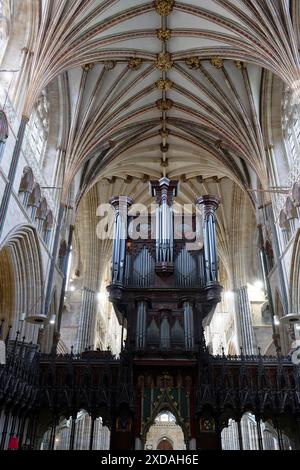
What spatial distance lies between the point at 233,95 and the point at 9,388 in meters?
15.3

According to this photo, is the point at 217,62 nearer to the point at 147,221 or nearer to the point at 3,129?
the point at 147,221

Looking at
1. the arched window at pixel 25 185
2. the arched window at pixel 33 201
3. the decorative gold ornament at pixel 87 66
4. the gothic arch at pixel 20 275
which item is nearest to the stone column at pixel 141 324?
the gothic arch at pixel 20 275

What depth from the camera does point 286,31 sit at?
47.7 feet

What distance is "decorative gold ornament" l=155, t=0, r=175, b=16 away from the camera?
1622 cm

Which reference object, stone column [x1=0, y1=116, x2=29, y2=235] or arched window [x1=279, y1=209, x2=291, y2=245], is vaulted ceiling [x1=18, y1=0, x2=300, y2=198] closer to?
stone column [x1=0, y1=116, x2=29, y2=235]

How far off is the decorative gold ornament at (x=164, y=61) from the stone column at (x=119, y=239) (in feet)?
20.1

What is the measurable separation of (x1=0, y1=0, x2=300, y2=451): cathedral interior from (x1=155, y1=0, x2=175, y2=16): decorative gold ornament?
0.08m

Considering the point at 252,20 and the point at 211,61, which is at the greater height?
the point at 211,61

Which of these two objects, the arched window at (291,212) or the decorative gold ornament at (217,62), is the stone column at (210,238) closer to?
the arched window at (291,212)

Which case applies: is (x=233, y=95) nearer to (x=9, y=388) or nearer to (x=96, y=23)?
(x=96, y=23)

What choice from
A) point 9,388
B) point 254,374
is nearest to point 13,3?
point 9,388

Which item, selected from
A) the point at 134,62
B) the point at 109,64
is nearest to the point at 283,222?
the point at 134,62

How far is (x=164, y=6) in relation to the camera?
16.2m

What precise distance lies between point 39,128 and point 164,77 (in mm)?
6578
